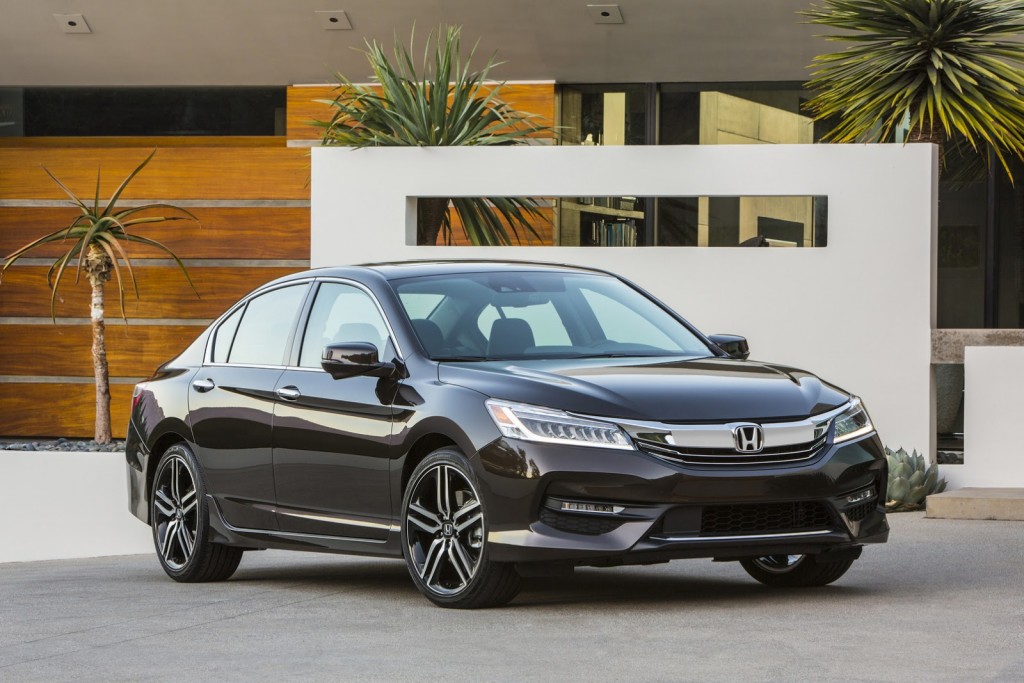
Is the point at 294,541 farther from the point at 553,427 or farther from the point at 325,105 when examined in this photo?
the point at 325,105

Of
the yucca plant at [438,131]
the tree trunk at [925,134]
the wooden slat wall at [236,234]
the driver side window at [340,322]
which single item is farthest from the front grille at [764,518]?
the wooden slat wall at [236,234]

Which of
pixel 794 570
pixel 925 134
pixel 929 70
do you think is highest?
pixel 929 70

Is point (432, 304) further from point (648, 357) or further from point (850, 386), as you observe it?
point (850, 386)

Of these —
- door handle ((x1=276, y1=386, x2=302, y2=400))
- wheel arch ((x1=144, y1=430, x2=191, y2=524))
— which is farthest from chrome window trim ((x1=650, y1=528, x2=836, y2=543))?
wheel arch ((x1=144, y1=430, x2=191, y2=524))

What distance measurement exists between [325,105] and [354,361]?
11.9m

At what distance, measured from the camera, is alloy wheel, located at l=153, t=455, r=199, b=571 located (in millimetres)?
9359

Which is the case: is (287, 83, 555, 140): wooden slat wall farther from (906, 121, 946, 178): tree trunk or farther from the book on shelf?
(906, 121, 946, 178): tree trunk

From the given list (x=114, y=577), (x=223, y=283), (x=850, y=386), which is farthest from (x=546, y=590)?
(x=223, y=283)

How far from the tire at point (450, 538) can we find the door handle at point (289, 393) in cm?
110

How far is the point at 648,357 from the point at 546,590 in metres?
1.18

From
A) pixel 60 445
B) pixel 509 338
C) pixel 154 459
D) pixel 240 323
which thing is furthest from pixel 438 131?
pixel 509 338

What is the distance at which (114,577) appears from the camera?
9961 mm

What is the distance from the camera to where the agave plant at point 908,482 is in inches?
500

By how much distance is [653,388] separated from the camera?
23.6 ft
